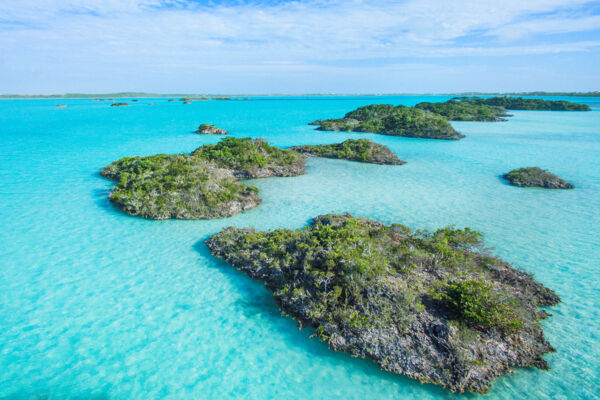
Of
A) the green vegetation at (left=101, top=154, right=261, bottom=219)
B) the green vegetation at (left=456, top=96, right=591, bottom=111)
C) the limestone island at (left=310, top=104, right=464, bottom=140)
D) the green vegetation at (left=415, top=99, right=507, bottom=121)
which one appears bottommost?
the green vegetation at (left=101, top=154, right=261, bottom=219)

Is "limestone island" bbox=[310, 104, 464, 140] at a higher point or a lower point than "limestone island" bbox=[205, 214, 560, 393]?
higher

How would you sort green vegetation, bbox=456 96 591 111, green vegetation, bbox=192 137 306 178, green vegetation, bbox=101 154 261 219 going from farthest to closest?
green vegetation, bbox=456 96 591 111, green vegetation, bbox=192 137 306 178, green vegetation, bbox=101 154 261 219

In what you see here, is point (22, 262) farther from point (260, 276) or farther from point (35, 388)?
point (260, 276)

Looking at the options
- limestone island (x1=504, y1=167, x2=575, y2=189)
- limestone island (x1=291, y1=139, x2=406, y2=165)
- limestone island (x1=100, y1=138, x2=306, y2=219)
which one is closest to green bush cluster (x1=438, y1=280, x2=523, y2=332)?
limestone island (x1=100, y1=138, x2=306, y2=219)

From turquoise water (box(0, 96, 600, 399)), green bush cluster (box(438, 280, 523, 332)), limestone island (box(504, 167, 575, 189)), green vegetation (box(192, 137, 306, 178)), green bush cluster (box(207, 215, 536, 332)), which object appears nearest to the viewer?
turquoise water (box(0, 96, 600, 399))

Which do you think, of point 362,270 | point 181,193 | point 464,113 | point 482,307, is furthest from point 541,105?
point 362,270

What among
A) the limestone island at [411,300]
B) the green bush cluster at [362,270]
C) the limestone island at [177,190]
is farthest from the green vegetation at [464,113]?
the limestone island at [411,300]

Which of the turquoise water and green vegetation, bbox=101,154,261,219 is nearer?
the turquoise water

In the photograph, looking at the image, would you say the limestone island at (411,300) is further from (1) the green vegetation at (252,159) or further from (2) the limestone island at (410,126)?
(2) the limestone island at (410,126)

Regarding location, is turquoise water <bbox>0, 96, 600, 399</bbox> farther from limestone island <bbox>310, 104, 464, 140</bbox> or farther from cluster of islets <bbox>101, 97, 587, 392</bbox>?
limestone island <bbox>310, 104, 464, 140</bbox>
